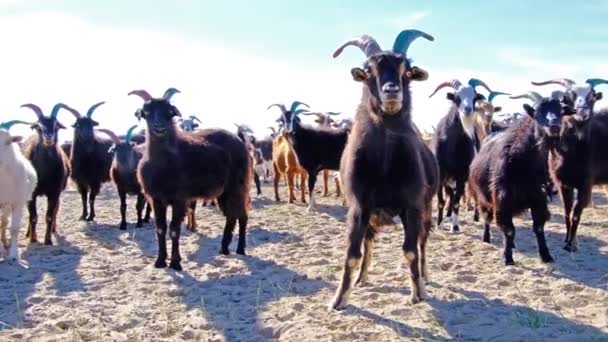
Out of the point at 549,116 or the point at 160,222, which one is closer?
the point at 549,116

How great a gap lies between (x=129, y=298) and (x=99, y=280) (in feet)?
3.60

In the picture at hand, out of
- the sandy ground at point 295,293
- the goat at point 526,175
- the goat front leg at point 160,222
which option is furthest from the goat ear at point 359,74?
the goat front leg at point 160,222

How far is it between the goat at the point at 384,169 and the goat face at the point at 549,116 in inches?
95.9

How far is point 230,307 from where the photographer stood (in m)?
6.47

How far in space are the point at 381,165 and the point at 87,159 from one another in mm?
9476

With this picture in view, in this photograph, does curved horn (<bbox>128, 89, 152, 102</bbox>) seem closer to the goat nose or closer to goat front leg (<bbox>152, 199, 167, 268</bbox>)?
goat front leg (<bbox>152, 199, 167, 268</bbox>)

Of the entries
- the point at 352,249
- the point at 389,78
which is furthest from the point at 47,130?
the point at 389,78

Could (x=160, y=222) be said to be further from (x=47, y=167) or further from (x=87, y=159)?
(x=87, y=159)

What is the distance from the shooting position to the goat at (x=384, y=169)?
6.02 m

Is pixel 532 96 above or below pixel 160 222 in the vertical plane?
above

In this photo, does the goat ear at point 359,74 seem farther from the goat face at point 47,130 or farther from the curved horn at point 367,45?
the goat face at point 47,130

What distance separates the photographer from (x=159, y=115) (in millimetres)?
8727

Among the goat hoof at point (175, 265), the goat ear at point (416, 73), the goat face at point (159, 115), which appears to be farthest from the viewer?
the goat face at point (159, 115)

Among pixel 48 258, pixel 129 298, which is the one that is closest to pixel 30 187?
pixel 48 258
